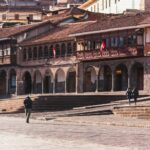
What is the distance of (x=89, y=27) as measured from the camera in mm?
58344

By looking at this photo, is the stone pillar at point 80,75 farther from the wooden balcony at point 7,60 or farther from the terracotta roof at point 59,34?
the wooden balcony at point 7,60

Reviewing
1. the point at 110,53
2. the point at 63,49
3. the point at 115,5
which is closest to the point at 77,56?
the point at 63,49

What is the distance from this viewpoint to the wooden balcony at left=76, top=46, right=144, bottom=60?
52594 millimetres

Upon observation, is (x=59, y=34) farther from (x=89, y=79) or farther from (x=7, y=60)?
(x=7, y=60)

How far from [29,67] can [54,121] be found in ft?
97.4

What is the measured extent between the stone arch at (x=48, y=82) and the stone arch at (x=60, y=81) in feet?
3.10

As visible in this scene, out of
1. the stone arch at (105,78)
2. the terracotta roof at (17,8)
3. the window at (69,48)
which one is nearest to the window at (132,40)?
the stone arch at (105,78)

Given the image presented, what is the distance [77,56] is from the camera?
58.5m

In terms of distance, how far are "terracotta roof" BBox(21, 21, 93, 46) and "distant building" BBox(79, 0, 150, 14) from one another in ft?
34.4

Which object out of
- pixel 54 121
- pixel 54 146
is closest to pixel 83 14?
pixel 54 121

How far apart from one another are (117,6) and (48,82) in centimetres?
2071

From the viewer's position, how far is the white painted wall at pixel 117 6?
7320 centimetres

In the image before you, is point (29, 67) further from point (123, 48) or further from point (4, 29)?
point (123, 48)

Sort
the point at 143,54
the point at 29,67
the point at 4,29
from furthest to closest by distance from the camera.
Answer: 1. the point at 4,29
2. the point at 29,67
3. the point at 143,54
